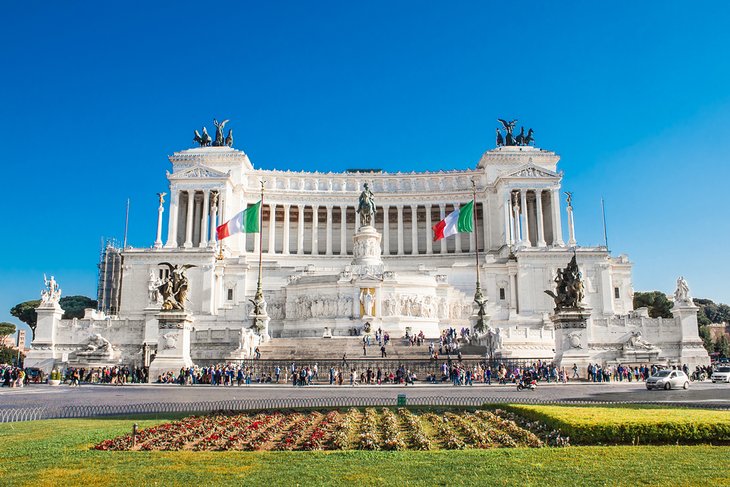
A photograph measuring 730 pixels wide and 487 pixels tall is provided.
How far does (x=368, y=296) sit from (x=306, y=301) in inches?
294

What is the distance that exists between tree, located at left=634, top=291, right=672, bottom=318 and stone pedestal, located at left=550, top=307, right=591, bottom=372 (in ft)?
244

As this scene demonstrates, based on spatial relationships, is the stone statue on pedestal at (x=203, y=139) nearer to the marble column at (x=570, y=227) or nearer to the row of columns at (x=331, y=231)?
the row of columns at (x=331, y=231)

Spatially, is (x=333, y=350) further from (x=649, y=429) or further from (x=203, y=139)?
(x=203, y=139)

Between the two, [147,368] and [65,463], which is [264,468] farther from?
[147,368]

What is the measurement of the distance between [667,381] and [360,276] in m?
35.0

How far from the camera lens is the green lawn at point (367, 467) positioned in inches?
411

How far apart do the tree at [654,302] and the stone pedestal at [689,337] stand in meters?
52.5

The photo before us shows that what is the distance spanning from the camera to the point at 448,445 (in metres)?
13.9

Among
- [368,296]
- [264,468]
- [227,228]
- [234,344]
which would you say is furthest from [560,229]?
[264,468]

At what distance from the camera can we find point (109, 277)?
320 feet

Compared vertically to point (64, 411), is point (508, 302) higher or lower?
higher

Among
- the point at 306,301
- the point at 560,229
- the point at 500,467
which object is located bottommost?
the point at 500,467

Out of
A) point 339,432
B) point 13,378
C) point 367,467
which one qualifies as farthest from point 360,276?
point 367,467

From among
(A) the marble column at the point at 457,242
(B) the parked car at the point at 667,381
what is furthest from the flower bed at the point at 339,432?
(A) the marble column at the point at 457,242
